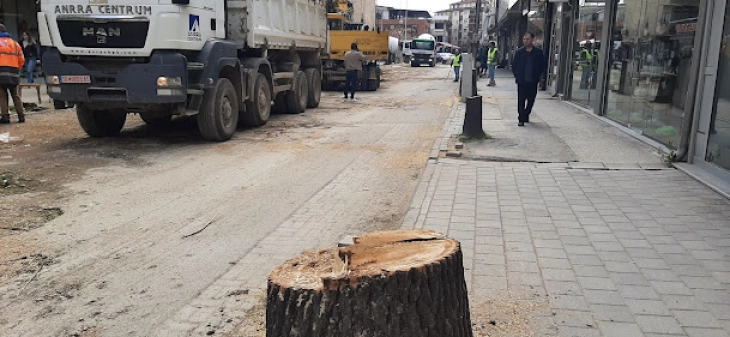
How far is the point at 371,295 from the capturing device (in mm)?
2150

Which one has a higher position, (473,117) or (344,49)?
(344,49)

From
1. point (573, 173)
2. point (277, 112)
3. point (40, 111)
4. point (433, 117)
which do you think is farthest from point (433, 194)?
point (40, 111)

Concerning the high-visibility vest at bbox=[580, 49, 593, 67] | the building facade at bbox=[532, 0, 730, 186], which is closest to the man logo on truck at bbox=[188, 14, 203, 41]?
the building facade at bbox=[532, 0, 730, 186]

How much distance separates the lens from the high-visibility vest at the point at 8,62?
460 inches

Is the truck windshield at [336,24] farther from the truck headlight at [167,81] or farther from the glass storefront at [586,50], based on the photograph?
the truck headlight at [167,81]

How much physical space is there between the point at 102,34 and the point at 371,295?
845 centimetres

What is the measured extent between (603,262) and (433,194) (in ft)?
7.92

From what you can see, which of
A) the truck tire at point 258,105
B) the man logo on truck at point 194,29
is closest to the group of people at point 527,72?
the truck tire at point 258,105

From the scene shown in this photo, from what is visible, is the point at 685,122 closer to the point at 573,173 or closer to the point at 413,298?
the point at 573,173

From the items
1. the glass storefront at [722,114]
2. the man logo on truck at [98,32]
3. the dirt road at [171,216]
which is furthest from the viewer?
the man logo on truck at [98,32]

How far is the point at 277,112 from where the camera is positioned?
613 inches

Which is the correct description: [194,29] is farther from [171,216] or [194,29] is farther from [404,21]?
[404,21]

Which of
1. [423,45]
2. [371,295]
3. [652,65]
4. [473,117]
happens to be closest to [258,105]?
[473,117]

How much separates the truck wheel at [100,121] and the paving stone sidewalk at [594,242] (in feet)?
19.9
